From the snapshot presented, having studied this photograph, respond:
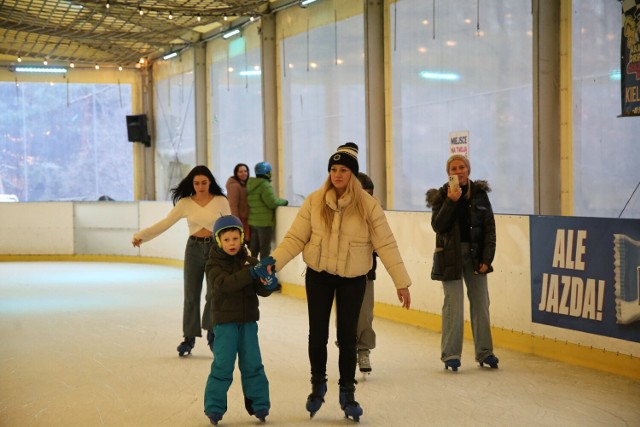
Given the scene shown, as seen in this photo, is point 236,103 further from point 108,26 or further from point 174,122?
point 174,122

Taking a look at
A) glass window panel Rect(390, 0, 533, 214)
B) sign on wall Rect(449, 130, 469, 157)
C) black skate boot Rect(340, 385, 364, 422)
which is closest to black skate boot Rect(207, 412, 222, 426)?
black skate boot Rect(340, 385, 364, 422)

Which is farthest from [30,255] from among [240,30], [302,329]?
[302,329]

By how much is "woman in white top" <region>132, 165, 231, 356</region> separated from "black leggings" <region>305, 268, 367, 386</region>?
77.8 inches

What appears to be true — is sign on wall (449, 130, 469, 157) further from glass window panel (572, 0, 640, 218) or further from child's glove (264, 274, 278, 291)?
child's glove (264, 274, 278, 291)

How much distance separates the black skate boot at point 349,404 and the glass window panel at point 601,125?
383 cm

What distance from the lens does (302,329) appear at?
8.34 m

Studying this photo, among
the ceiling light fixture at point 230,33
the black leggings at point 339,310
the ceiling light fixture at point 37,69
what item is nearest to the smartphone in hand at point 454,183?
the black leggings at point 339,310

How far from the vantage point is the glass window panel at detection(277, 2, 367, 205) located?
12023 mm

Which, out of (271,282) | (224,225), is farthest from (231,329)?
(224,225)

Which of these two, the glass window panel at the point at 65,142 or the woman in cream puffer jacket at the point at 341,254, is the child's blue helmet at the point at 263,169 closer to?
the woman in cream puffer jacket at the point at 341,254

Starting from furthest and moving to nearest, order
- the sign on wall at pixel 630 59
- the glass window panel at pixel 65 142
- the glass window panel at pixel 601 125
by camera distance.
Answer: the glass window panel at pixel 65 142
the glass window panel at pixel 601 125
the sign on wall at pixel 630 59

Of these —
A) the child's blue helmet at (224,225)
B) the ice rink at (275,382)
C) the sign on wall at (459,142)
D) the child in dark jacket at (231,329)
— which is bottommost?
the ice rink at (275,382)

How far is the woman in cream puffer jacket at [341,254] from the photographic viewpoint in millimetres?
4805

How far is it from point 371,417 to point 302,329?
11.0ft
